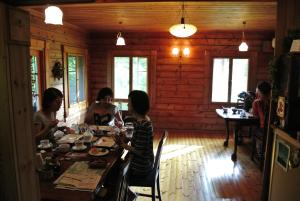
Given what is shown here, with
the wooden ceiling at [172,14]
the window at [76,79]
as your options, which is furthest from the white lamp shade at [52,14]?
the window at [76,79]

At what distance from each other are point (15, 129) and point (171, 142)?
184 inches

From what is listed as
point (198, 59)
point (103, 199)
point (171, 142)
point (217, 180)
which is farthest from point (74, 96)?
point (103, 199)

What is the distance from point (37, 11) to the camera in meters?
3.95

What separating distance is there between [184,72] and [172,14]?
7.62 feet

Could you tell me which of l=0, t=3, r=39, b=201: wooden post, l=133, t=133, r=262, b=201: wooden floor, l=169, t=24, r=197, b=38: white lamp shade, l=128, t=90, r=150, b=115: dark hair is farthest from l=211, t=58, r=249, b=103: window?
l=0, t=3, r=39, b=201: wooden post

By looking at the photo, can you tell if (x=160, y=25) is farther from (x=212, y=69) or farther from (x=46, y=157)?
(x=46, y=157)

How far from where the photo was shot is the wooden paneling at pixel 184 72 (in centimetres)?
614

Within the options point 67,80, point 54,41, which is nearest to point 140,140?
point 54,41

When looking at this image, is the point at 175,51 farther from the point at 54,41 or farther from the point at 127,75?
the point at 54,41

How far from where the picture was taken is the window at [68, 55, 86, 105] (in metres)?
5.38

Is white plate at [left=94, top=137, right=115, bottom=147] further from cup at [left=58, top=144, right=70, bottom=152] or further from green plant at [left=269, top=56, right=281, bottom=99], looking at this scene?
green plant at [left=269, top=56, right=281, bottom=99]

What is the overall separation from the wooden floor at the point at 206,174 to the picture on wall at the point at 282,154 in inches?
40.4

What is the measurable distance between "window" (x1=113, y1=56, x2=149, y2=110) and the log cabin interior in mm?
28

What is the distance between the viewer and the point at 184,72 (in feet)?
20.8
